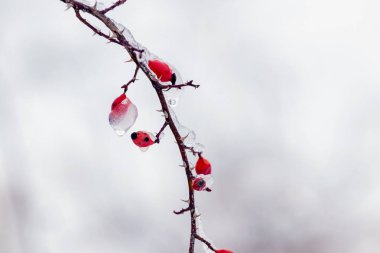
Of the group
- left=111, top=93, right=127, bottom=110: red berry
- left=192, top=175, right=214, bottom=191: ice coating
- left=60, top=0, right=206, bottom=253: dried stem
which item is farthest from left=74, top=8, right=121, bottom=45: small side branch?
left=192, top=175, right=214, bottom=191: ice coating

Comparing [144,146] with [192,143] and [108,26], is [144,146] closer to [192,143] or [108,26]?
[192,143]

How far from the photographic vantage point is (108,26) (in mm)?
1745

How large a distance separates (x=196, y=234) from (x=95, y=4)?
3.80 ft

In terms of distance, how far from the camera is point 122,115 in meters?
2.20

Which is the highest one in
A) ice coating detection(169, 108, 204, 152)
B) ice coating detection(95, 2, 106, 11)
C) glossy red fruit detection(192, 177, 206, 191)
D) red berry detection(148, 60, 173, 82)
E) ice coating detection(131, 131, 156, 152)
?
red berry detection(148, 60, 173, 82)

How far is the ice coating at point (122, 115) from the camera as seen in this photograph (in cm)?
216

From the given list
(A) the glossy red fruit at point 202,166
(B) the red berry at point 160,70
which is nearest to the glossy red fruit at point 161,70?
(B) the red berry at point 160,70

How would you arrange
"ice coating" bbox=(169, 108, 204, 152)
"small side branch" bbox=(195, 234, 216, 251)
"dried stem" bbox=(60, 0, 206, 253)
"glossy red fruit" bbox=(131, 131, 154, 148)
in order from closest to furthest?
"dried stem" bbox=(60, 0, 206, 253)
"ice coating" bbox=(169, 108, 204, 152)
"small side branch" bbox=(195, 234, 216, 251)
"glossy red fruit" bbox=(131, 131, 154, 148)

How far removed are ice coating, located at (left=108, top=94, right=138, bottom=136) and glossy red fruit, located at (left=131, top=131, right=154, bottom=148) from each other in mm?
105

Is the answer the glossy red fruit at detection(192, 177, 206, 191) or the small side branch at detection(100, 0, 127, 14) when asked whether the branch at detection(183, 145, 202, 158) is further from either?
the small side branch at detection(100, 0, 127, 14)

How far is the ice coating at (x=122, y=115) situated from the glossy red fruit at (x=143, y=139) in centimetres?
10

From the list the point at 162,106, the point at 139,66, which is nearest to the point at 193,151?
the point at 162,106

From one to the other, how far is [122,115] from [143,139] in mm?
170

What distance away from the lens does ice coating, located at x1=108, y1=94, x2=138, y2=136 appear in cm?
216
